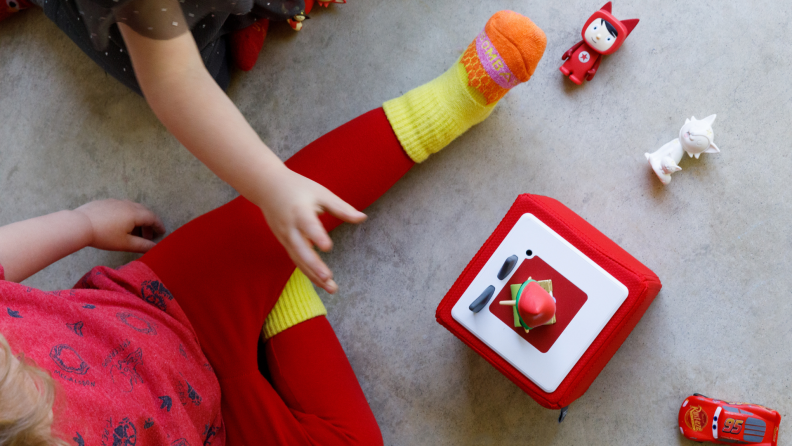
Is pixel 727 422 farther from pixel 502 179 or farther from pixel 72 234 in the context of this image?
pixel 72 234

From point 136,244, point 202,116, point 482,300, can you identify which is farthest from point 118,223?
point 482,300

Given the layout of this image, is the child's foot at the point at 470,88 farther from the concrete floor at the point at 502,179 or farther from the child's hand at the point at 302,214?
the child's hand at the point at 302,214

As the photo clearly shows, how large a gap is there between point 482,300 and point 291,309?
0.95 ft

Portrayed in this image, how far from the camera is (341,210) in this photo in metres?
0.49

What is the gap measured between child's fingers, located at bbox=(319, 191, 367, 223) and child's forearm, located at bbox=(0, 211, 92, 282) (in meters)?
0.44

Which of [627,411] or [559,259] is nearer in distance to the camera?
[559,259]

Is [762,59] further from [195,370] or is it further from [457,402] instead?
[195,370]

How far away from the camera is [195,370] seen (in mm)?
654

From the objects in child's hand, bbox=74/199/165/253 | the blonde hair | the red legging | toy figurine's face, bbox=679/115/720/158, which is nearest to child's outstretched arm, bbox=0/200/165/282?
child's hand, bbox=74/199/165/253

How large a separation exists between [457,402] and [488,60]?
53cm

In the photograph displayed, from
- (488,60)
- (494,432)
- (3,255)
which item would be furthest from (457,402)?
(3,255)

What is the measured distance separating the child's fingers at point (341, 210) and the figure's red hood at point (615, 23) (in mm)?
537

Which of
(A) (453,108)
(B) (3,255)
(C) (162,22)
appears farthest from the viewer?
(A) (453,108)

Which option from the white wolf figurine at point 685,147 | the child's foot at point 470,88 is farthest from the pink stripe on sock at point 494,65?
the white wolf figurine at point 685,147
